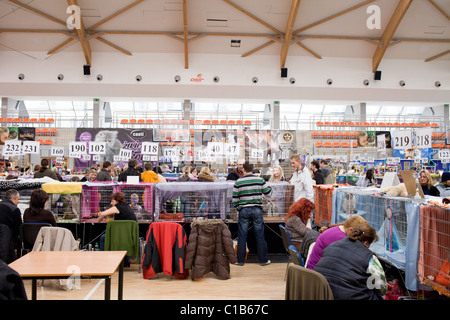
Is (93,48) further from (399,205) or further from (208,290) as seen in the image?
(399,205)

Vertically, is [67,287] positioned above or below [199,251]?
below

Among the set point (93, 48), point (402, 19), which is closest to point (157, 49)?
point (93, 48)

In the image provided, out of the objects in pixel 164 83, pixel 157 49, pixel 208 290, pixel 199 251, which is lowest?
pixel 208 290

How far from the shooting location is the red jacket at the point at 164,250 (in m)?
4.82

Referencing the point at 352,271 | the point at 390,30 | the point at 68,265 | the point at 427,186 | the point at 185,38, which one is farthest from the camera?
the point at 185,38

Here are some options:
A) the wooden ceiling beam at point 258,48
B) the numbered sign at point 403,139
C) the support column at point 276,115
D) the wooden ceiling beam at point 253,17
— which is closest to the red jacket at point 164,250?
the numbered sign at point 403,139

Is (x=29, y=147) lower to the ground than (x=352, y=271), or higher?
higher

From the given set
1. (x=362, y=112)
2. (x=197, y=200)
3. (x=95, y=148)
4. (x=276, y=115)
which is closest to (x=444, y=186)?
(x=197, y=200)

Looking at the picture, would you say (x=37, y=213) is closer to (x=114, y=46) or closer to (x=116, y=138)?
(x=116, y=138)

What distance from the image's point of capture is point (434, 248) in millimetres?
2922

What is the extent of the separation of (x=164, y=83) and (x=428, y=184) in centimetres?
1183

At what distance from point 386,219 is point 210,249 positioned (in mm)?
2320

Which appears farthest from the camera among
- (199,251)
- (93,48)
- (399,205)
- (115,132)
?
(93,48)

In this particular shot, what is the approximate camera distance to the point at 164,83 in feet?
51.7
